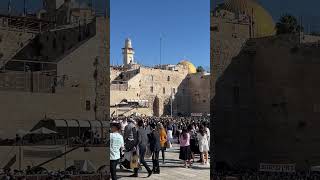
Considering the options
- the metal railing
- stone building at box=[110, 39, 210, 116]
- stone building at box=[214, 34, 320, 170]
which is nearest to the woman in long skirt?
stone building at box=[214, 34, 320, 170]

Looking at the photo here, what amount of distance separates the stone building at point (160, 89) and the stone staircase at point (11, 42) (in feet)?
211

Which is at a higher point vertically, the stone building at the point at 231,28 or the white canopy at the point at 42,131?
the stone building at the point at 231,28

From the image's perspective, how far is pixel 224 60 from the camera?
4312 millimetres

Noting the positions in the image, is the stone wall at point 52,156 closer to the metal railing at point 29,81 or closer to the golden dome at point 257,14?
the metal railing at point 29,81

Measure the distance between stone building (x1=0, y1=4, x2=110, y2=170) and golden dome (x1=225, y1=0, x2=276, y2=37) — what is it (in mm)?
1191

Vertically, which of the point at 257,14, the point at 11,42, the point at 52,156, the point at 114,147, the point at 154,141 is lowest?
the point at 154,141

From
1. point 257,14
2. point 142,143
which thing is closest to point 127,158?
point 142,143

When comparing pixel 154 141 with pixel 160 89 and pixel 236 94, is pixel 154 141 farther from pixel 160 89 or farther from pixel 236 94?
pixel 160 89

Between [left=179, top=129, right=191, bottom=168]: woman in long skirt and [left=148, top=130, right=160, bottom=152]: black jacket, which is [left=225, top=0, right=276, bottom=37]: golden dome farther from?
[left=179, top=129, right=191, bottom=168]: woman in long skirt

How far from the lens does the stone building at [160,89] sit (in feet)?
239

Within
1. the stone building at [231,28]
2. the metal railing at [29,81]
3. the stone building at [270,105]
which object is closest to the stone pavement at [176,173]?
the stone building at [270,105]

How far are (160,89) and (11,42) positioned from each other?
256 ft

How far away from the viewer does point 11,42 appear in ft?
12.8

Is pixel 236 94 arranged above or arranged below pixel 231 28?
below
